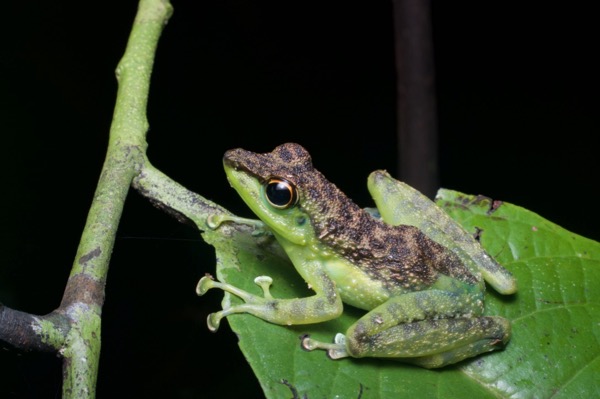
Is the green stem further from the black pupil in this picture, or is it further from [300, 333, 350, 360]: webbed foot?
[300, 333, 350, 360]: webbed foot

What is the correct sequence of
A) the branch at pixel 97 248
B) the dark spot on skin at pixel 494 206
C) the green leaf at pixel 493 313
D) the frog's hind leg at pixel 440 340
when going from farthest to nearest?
the dark spot on skin at pixel 494 206, the frog's hind leg at pixel 440 340, the green leaf at pixel 493 313, the branch at pixel 97 248

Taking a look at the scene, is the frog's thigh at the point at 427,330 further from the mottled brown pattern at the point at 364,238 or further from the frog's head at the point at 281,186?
the frog's head at the point at 281,186

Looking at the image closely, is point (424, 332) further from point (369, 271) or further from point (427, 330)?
point (369, 271)

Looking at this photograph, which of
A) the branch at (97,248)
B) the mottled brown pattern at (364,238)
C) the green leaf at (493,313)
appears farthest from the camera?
the mottled brown pattern at (364,238)

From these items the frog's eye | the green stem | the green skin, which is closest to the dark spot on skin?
the green skin

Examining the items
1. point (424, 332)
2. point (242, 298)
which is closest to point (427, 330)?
point (424, 332)

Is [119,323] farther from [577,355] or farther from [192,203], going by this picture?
[577,355]

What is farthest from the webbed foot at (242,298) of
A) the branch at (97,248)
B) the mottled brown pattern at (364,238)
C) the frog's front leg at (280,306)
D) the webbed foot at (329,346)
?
the branch at (97,248)
